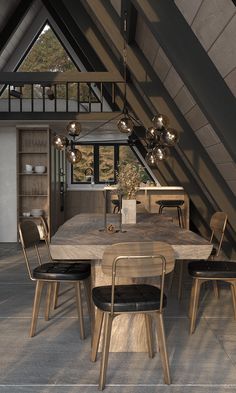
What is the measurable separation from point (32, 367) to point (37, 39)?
832cm

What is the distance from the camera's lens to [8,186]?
807 cm

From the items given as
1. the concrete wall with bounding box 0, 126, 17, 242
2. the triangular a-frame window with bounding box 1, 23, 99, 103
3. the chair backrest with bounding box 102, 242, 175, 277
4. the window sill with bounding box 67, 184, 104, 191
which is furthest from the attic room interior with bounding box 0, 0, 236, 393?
the window sill with bounding box 67, 184, 104, 191

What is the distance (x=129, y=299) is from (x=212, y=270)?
1.02 metres

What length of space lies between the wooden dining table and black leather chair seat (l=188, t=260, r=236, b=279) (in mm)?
299

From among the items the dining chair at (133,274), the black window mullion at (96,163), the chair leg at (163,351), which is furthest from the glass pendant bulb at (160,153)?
the black window mullion at (96,163)

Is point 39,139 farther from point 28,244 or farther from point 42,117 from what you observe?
point 28,244

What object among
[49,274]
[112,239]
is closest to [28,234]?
[49,274]

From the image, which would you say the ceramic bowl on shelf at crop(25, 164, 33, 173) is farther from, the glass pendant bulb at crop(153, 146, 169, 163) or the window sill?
the glass pendant bulb at crop(153, 146, 169, 163)

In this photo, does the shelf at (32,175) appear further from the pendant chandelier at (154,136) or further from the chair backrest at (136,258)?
the chair backrest at (136,258)

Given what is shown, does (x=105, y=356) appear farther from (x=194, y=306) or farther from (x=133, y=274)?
(x=194, y=306)

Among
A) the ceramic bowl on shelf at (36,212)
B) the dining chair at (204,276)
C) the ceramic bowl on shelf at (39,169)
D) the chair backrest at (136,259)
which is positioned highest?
the ceramic bowl on shelf at (39,169)

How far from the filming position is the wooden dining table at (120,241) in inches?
98.7

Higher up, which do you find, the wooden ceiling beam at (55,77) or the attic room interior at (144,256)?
the wooden ceiling beam at (55,77)

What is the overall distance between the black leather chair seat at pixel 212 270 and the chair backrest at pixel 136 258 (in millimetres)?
891
